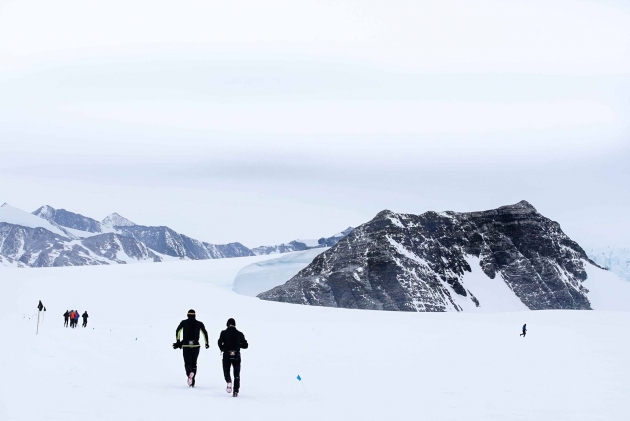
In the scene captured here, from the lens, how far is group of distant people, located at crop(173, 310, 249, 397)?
51.6ft

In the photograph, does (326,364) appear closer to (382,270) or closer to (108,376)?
(108,376)

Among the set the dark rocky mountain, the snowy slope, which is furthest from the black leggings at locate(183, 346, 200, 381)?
the snowy slope

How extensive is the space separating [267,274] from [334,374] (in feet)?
417

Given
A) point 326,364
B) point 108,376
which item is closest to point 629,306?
point 326,364

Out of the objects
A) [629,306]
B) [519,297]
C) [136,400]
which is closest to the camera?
[136,400]

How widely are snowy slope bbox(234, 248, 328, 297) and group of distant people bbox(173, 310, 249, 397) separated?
116 meters

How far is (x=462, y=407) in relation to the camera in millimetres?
15547

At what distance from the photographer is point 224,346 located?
15875 mm

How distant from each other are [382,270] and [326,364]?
103659mm

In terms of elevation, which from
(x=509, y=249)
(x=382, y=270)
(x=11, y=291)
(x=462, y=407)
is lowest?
(x=462, y=407)

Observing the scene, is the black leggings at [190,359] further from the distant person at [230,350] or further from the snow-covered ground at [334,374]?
the distant person at [230,350]

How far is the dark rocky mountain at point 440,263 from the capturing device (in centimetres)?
12394

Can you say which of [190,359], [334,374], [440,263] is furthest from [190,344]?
[440,263]

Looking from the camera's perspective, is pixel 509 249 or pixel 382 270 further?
pixel 509 249
